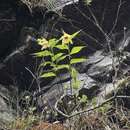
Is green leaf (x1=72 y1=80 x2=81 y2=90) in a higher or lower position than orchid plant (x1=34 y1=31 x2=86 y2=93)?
lower

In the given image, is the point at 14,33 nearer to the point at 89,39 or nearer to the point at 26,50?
the point at 26,50

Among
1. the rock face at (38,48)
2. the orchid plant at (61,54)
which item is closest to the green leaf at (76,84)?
the orchid plant at (61,54)

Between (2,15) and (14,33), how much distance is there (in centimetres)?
22

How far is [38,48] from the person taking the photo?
12.5ft

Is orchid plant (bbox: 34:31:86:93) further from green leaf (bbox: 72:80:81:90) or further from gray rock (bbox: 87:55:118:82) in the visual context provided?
gray rock (bbox: 87:55:118:82)

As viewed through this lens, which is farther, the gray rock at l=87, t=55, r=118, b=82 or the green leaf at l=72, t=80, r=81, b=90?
the gray rock at l=87, t=55, r=118, b=82

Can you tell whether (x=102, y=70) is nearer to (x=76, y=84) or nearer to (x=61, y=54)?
(x=76, y=84)

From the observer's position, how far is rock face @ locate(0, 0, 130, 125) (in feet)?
12.4

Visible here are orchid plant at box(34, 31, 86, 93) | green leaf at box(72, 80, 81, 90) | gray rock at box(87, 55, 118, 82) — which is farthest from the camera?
gray rock at box(87, 55, 118, 82)

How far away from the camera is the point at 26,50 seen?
12.5 ft

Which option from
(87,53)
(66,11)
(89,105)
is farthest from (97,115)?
(66,11)

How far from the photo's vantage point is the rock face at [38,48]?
12.4 feet

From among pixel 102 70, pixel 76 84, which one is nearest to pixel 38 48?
pixel 102 70

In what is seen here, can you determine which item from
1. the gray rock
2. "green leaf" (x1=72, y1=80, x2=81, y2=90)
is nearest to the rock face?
the gray rock
